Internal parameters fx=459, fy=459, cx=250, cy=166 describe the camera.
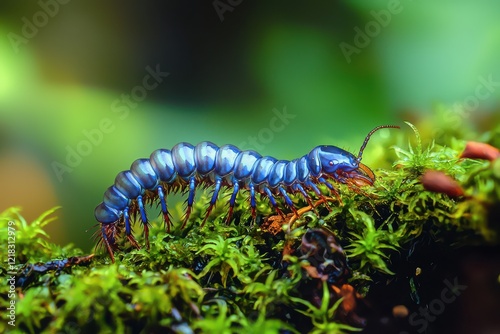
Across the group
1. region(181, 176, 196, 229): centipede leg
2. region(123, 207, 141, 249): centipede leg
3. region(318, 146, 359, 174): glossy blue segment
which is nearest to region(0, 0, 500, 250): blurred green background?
region(318, 146, 359, 174): glossy blue segment

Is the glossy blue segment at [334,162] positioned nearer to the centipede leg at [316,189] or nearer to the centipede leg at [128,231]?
the centipede leg at [316,189]

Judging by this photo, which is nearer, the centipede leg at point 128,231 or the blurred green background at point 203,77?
the centipede leg at point 128,231

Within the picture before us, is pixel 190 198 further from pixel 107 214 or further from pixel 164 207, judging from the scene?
pixel 107 214

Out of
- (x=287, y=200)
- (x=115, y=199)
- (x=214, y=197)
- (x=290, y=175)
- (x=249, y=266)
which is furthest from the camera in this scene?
(x=115, y=199)

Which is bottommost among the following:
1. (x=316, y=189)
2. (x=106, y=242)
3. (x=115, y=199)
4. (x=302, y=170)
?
(x=106, y=242)

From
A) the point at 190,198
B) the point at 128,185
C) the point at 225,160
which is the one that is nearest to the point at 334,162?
the point at 225,160

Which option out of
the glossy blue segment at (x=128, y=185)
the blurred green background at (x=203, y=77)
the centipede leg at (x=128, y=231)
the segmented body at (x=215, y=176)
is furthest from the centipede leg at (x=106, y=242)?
the blurred green background at (x=203, y=77)
